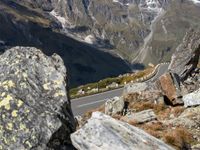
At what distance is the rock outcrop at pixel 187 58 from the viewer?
→ 45247 millimetres

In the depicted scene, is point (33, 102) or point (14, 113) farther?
point (33, 102)

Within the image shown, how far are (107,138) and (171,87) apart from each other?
2048cm

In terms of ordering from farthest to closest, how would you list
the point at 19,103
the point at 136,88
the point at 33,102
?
the point at 136,88 → the point at 33,102 → the point at 19,103

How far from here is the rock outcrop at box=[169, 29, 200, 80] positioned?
45.2 m

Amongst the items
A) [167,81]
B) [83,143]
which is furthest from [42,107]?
[167,81]

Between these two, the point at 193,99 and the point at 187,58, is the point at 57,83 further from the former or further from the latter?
the point at 187,58

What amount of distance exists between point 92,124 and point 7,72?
2.89m

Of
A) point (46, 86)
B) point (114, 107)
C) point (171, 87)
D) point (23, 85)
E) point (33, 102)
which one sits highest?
point (23, 85)

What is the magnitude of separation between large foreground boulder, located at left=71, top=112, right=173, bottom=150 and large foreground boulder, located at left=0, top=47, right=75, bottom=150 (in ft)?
2.04

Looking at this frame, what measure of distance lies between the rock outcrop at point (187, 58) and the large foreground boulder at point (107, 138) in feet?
102

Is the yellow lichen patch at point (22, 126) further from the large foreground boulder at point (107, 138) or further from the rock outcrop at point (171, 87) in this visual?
the rock outcrop at point (171, 87)

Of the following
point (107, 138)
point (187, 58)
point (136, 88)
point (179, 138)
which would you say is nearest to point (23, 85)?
point (107, 138)

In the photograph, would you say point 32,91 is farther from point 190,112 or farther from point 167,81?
point 167,81

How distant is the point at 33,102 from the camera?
12.6 meters
